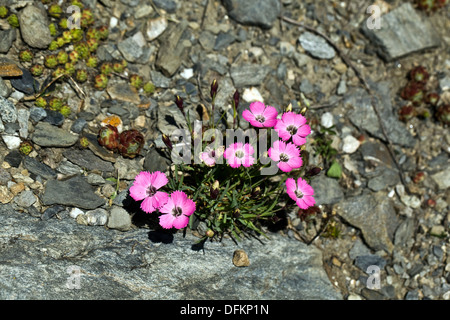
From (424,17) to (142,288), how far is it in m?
6.08

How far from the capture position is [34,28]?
4.81 meters

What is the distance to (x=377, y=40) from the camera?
249 inches

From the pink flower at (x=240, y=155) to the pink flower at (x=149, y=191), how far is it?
0.71 meters

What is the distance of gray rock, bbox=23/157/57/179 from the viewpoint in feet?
14.3

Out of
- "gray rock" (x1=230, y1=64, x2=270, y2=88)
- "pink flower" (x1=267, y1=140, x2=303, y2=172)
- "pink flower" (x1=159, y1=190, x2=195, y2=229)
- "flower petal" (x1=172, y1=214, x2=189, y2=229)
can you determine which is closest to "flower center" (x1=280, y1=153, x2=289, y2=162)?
"pink flower" (x1=267, y1=140, x2=303, y2=172)

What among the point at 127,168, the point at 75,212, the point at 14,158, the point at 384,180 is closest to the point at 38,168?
the point at 14,158

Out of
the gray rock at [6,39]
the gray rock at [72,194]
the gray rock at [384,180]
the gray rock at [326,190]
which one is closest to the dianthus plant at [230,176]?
the gray rock at [326,190]

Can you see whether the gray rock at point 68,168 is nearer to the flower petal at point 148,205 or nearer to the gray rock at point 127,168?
the gray rock at point 127,168

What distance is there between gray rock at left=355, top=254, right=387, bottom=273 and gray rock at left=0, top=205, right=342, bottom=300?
575mm

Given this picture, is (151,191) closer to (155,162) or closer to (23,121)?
(155,162)

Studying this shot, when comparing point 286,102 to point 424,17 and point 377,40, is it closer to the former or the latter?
point 377,40

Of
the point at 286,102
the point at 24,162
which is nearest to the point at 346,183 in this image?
the point at 286,102

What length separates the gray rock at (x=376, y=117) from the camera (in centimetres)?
598

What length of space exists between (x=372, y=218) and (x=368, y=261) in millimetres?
581
